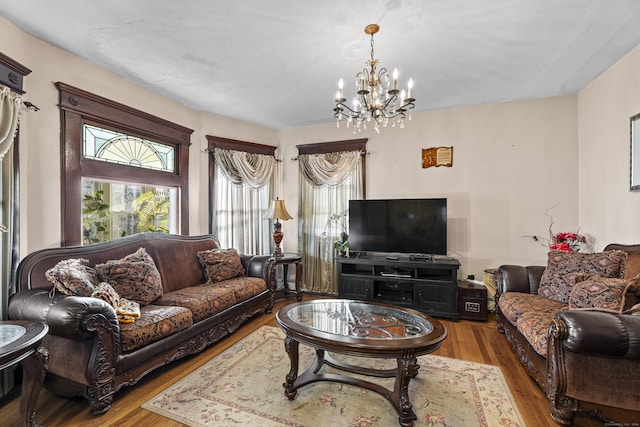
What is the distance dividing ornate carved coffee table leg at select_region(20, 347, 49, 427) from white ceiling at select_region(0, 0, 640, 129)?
2.21 metres

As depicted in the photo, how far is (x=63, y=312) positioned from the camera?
1768mm

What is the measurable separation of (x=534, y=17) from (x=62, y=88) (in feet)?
12.5

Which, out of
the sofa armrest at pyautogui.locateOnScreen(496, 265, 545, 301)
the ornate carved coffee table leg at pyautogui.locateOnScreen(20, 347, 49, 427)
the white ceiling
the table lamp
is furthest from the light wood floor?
the white ceiling

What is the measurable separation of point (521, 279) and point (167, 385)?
3.28 m

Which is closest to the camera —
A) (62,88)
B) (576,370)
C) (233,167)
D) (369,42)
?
(576,370)

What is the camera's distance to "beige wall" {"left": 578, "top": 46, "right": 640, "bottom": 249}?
8.54 feet

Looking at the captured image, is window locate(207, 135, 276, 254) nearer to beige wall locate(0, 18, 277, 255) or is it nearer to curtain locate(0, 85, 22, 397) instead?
beige wall locate(0, 18, 277, 255)

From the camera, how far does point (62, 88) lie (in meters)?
2.55

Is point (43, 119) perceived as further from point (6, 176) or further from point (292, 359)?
point (292, 359)

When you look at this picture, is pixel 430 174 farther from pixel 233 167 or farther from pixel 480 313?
pixel 233 167

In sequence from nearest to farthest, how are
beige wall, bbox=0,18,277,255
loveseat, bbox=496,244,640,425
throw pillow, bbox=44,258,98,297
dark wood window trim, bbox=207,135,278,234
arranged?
loveseat, bbox=496,244,640,425, throw pillow, bbox=44,258,98,297, beige wall, bbox=0,18,277,255, dark wood window trim, bbox=207,135,278,234

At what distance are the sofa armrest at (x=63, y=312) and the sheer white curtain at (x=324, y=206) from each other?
297 centimetres

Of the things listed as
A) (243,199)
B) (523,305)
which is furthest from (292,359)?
(243,199)

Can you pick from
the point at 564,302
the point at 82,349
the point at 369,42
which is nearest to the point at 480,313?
the point at 564,302
